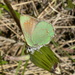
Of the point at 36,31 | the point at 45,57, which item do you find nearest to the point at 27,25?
the point at 36,31

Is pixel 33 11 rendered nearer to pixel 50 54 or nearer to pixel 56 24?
pixel 56 24

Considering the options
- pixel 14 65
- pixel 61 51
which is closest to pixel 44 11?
pixel 61 51

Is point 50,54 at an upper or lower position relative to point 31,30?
lower

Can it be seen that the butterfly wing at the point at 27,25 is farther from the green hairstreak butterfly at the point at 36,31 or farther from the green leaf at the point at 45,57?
the green leaf at the point at 45,57

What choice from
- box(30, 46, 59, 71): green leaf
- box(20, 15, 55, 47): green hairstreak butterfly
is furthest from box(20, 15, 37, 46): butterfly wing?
box(30, 46, 59, 71): green leaf

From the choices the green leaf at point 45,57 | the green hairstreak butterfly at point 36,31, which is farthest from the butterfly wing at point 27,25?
the green leaf at point 45,57

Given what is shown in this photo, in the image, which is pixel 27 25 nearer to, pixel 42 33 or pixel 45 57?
pixel 42 33

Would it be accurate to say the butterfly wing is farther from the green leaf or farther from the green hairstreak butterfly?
the green leaf
